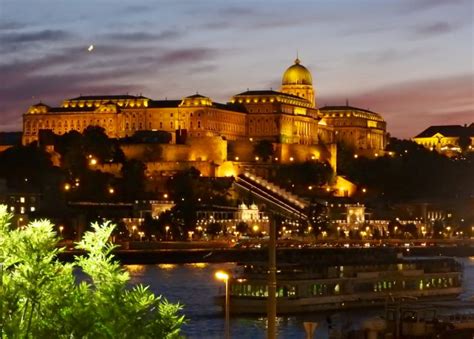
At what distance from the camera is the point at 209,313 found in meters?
25.1

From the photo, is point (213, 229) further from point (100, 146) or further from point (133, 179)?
point (100, 146)

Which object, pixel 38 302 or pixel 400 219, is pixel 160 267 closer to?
pixel 400 219

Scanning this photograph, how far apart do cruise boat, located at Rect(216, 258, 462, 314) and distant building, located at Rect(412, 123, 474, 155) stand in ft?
274

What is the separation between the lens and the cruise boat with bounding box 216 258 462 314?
79.2ft

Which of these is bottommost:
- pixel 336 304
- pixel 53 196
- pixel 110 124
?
pixel 336 304

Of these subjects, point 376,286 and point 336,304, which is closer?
point 336,304

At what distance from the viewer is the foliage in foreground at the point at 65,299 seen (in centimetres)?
513

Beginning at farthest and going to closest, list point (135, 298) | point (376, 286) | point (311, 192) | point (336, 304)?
point (311, 192), point (376, 286), point (336, 304), point (135, 298)

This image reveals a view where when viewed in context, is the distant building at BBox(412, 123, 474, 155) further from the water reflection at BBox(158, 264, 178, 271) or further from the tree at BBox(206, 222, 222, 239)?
the water reflection at BBox(158, 264, 178, 271)

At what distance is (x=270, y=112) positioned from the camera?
260ft

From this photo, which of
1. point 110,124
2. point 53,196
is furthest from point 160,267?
point 110,124

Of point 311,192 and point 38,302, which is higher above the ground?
point 311,192

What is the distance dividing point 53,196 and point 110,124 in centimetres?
1661

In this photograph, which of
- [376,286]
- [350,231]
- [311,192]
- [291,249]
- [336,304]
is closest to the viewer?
[336,304]
